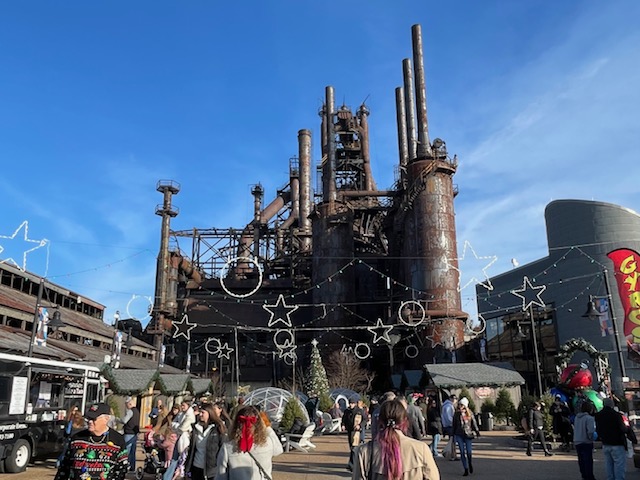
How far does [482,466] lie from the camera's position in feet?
43.3

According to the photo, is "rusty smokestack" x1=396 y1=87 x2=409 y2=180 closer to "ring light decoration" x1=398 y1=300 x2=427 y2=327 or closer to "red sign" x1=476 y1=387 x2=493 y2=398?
"ring light decoration" x1=398 y1=300 x2=427 y2=327

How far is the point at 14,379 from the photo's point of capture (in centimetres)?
1357

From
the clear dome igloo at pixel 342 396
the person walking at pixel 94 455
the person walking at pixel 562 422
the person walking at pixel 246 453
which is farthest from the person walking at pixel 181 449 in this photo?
the clear dome igloo at pixel 342 396

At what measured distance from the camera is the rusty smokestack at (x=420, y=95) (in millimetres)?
48406

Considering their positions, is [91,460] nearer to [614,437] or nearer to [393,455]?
[393,455]

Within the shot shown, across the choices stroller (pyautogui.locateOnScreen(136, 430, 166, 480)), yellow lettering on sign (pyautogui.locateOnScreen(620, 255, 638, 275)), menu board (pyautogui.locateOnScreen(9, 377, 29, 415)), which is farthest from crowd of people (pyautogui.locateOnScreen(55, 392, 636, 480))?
yellow lettering on sign (pyautogui.locateOnScreen(620, 255, 638, 275))

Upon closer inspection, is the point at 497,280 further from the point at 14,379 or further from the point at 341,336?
the point at 14,379

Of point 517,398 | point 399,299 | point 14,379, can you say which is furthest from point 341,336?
point 14,379

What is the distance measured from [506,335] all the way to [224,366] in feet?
99.4

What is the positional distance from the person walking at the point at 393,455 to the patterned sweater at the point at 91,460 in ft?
6.41

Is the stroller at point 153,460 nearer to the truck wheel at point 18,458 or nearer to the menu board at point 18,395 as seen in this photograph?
the truck wheel at point 18,458

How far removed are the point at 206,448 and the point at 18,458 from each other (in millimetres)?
9389

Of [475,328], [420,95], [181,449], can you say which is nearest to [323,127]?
[420,95]

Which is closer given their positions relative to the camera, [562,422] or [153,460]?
[153,460]
